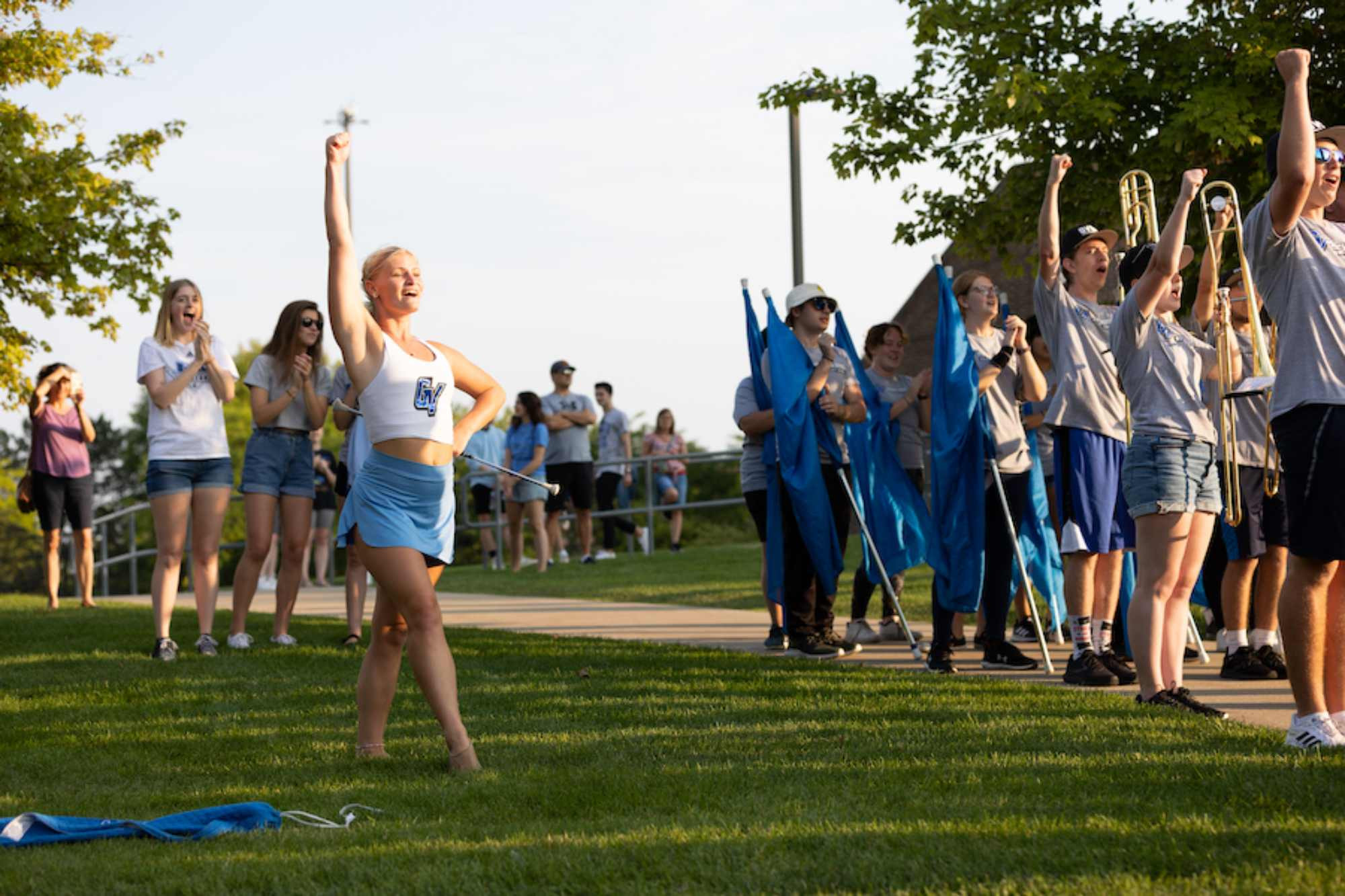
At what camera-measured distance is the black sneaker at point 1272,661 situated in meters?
7.77

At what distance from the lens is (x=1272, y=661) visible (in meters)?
7.79

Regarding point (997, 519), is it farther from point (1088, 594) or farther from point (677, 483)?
point (677, 483)

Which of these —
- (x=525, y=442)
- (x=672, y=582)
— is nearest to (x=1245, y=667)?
(x=672, y=582)

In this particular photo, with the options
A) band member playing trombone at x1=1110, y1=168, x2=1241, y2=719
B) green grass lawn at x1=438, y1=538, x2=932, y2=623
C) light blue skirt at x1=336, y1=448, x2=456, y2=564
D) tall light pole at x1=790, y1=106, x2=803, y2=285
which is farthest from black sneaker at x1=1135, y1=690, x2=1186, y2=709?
tall light pole at x1=790, y1=106, x2=803, y2=285

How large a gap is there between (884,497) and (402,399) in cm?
414

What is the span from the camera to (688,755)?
5.76m

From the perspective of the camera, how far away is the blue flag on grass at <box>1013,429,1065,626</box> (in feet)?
30.1

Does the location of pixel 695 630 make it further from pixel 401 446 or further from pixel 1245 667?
pixel 401 446

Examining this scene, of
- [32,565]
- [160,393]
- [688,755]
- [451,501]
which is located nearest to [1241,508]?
[688,755]

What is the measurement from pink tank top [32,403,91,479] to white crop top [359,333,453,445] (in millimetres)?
8384

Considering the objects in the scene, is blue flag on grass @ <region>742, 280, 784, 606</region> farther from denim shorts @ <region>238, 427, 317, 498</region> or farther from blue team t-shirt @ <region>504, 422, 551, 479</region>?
blue team t-shirt @ <region>504, 422, 551, 479</region>

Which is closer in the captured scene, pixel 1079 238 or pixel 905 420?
pixel 1079 238

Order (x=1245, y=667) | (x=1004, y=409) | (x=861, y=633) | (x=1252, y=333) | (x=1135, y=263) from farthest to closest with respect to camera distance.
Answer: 1. (x=861, y=633)
2. (x=1004, y=409)
3. (x=1245, y=667)
4. (x=1135, y=263)
5. (x=1252, y=333)

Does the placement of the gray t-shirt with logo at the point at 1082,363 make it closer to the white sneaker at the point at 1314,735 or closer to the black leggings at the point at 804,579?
the black leggings at the point at 804,579
